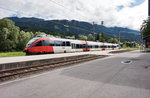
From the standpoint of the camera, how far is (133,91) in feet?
13.2

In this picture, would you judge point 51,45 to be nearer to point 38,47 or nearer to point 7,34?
point 38,47

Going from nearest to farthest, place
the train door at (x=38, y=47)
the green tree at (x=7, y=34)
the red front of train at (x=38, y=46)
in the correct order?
the red front of train at (x=38, y=46) < the train door at (x=38, y=47) < the green tree at (x=7, y=34)

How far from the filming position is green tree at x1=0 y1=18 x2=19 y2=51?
43.8 meters

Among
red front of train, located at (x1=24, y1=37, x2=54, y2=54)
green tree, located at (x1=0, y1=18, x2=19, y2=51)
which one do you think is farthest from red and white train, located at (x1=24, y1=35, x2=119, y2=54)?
green tree, located at (x1=0, y1=18, x2=19, y2=51)

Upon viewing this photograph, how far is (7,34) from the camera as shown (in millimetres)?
46250

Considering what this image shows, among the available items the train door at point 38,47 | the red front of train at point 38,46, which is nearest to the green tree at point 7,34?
the red front of train at point 38,46

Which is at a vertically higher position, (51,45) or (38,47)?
(51,45)

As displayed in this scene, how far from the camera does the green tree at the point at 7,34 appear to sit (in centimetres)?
4379

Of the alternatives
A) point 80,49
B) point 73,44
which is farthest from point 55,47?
point 80,49

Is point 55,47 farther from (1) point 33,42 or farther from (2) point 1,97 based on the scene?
(2) point 1,97

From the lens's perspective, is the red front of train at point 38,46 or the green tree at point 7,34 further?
the green tree at point 7,34

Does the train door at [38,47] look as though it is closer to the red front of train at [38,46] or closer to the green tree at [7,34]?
the red front of train at [38,46]

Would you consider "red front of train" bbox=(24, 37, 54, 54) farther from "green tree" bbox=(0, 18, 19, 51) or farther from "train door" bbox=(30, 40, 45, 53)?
"green tree" bbox=(0, 18, 19, 51)

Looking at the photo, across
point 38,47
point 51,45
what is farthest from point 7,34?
point 38,47
